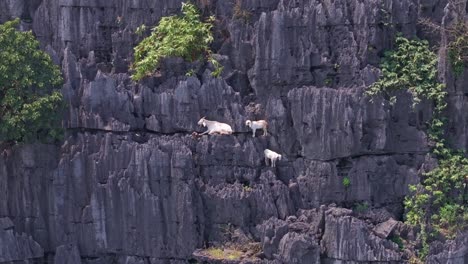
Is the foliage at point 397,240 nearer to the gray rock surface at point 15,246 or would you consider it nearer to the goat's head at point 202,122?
the goat's head at point 202,122

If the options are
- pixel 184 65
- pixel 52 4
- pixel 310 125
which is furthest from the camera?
pixel 52 4

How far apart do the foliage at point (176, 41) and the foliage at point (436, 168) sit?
4261mm

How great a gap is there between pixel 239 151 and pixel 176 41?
3076mm

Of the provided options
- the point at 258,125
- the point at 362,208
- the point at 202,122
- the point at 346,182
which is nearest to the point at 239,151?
the point at 258,125

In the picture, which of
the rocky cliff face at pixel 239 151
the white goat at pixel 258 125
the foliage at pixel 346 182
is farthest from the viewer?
the white goat at pixel 258 125

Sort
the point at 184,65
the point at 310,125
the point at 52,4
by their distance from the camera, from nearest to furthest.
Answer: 1. the point at 310,125
2. the point at 184,65
3. the point at 52,4

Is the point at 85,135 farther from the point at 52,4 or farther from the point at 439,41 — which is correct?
the point at 439,41

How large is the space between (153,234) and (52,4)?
6656 mm

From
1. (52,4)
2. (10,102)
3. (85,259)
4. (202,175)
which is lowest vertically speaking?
(85,259)

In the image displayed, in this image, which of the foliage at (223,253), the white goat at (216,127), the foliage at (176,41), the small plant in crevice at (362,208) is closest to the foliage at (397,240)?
the small plant in crevice at (362,208)

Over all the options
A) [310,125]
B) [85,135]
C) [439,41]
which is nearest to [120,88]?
[85,135]

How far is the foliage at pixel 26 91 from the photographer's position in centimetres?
2258

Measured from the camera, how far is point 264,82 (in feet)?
76.0

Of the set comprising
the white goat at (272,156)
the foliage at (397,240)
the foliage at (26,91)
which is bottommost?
the foliage at (397,240)
